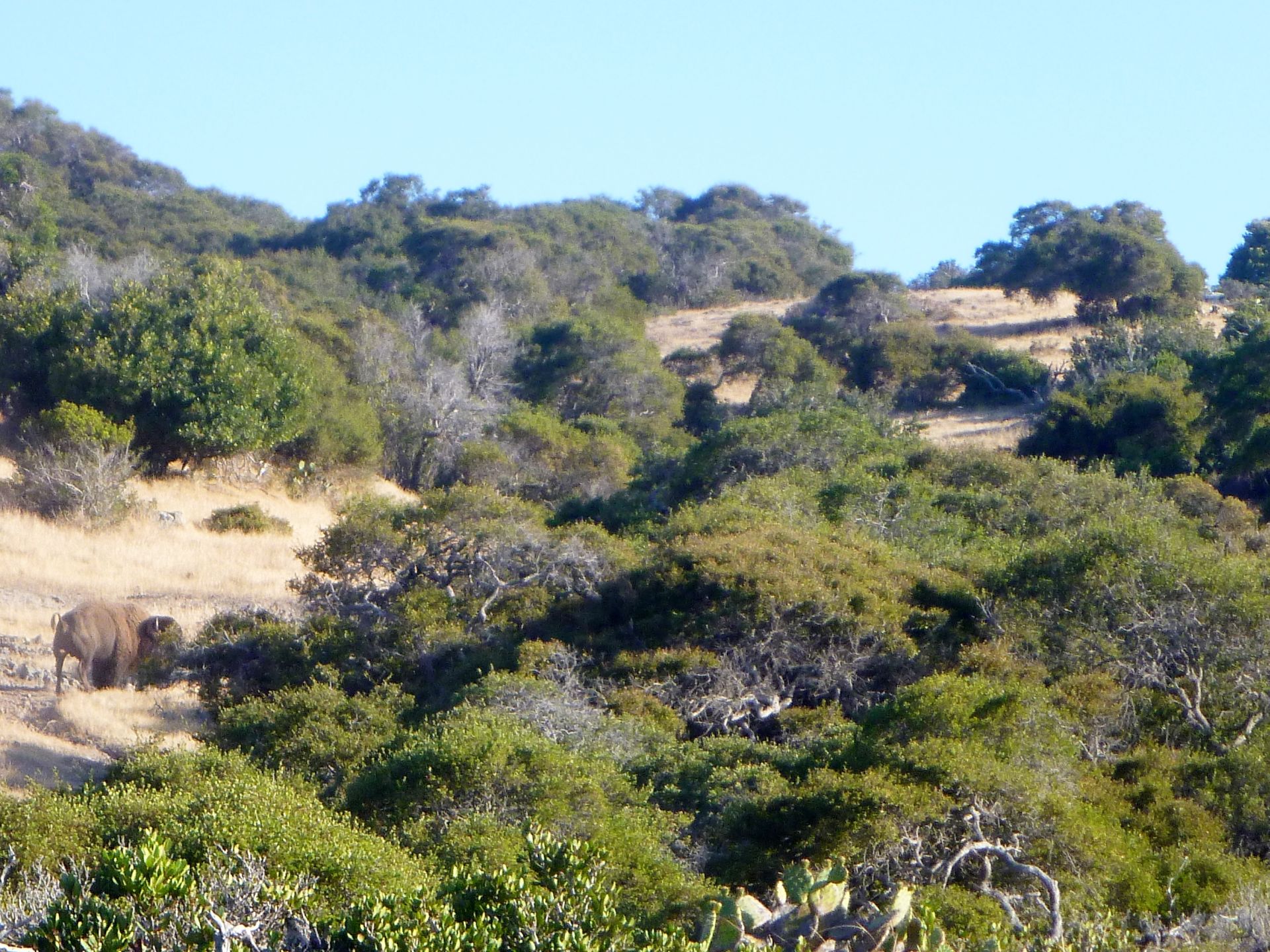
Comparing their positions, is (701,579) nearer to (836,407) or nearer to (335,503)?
(836,407)

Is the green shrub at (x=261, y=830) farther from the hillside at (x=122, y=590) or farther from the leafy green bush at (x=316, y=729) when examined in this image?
the hillside at (x=122, y=590)

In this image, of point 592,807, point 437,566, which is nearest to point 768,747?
point 592,807

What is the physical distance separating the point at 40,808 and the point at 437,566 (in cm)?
723

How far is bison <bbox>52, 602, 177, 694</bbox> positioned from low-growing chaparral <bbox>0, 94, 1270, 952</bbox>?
0.17 ft

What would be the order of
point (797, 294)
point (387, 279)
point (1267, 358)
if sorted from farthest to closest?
point (797, 294), point (387, 279), point (1267, 358)

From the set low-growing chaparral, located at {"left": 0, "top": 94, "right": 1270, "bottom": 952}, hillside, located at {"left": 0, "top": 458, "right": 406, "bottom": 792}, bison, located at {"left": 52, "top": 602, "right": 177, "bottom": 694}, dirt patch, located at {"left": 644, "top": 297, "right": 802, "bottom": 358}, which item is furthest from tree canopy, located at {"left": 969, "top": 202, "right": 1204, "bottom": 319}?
bison, located at {"left": 52, "top": 602, "right": 177, "bottom": 694}

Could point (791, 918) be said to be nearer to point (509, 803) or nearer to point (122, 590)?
point (509, 803)

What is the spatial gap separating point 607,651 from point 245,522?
13138mm

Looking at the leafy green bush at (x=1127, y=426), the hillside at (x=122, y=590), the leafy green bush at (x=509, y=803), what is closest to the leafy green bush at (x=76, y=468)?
the hillside at (x=122, y=590)

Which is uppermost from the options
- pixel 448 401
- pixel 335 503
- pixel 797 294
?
pixel 797 294

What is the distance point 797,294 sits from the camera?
5591 cm

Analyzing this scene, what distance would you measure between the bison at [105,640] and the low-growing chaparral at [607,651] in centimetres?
5

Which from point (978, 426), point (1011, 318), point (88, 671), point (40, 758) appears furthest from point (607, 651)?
point (1011, 318)

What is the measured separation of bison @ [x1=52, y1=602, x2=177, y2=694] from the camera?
14367 millimetres
